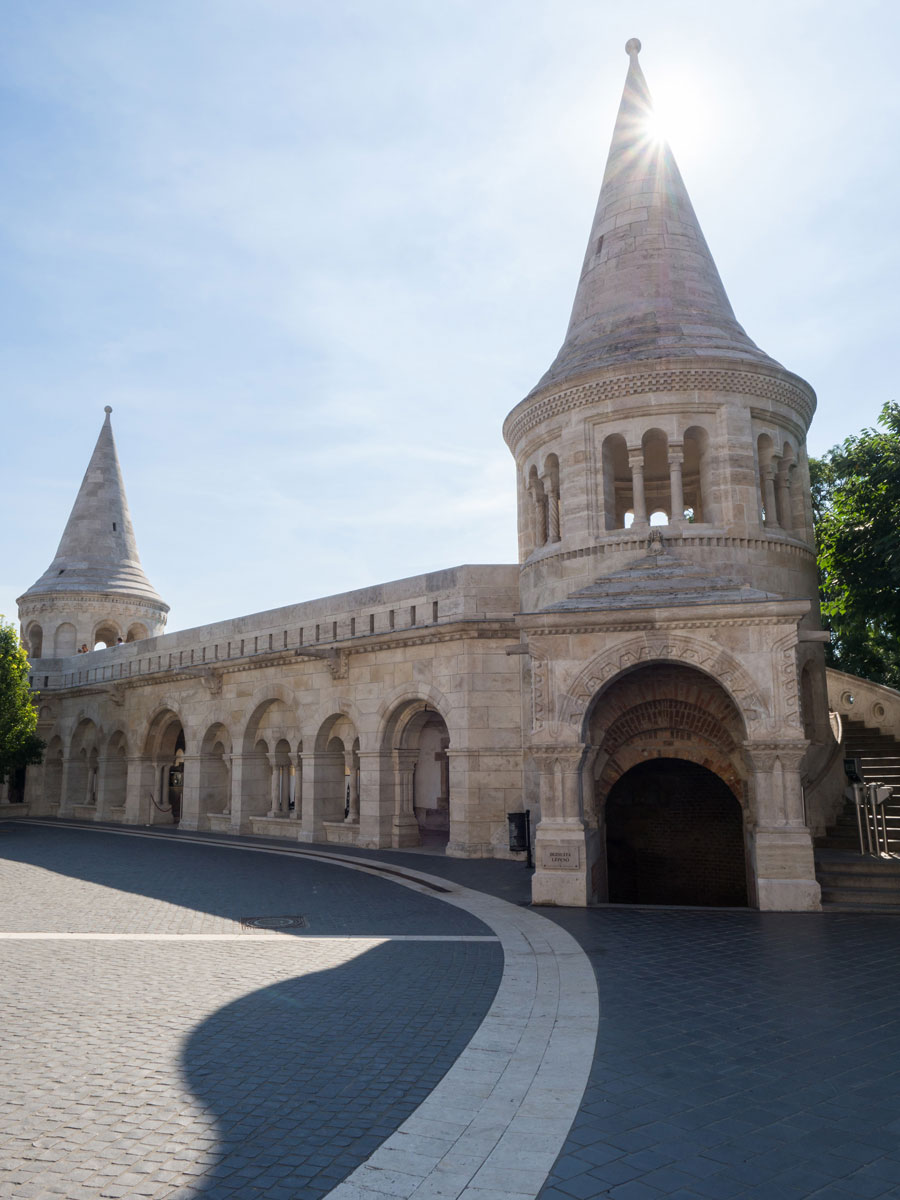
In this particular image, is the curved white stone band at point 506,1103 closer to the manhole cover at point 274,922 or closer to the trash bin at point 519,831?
the manhole cover at point 274,922

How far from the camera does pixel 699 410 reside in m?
15.6

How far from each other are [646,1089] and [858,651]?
22.3 m

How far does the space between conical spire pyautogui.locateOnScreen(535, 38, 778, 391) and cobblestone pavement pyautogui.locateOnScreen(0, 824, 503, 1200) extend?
34.1 feet

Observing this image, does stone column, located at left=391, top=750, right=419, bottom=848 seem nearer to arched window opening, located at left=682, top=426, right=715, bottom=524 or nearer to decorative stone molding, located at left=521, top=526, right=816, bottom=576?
decorative stone molding, located at left=521, top=526, right=816, bottom=576

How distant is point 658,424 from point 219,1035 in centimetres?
1235

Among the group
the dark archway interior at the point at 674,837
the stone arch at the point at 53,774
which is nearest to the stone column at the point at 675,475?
the dark archway interior at the point at 674,837

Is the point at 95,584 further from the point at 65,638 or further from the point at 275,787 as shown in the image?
the point at 275,787

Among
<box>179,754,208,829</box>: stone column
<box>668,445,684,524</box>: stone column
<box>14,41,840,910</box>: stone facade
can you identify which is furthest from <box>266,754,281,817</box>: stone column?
<box>668,445,684,524</box>: stone column

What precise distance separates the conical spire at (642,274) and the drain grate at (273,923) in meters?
10.4

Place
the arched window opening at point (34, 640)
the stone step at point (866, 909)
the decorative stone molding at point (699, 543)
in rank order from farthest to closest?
1. the arched window opening at point (34, 640)
2. the decorative stone molding at point (699, 543)
3. the stone step at point (866, 909)

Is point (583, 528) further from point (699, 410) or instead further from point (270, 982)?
point (270, 982)

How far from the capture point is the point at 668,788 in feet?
61.1

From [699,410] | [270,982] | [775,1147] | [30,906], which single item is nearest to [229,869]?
[30,906]

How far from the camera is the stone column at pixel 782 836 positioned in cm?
1125
